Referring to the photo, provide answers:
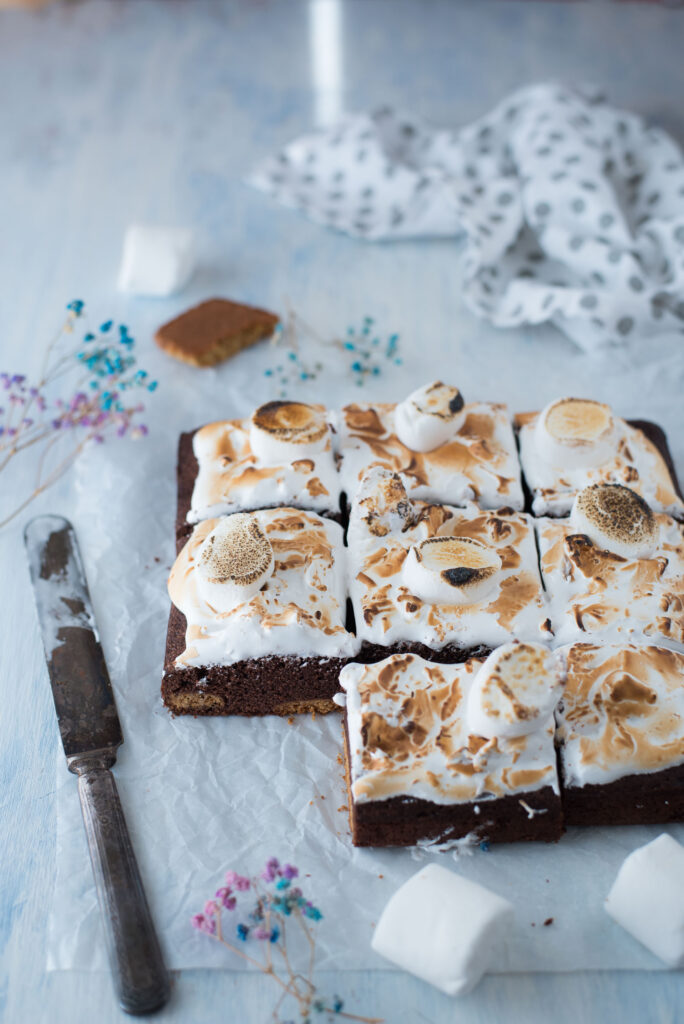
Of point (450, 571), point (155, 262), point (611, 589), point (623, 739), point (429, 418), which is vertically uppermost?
point (155, 262)

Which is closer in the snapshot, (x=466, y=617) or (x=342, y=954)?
(x=342, y=954)

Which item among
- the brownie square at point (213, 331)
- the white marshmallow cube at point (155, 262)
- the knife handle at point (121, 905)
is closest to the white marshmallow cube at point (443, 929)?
the knife handle at point (121, 905)

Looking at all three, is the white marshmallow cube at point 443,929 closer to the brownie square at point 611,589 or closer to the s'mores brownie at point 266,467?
the brownie square at point 611,589

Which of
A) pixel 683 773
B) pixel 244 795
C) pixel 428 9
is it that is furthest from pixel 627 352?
pixel 428 9

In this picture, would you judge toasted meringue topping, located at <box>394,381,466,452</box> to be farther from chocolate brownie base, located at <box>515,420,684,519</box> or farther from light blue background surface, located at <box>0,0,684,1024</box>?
light blue background surface, located at <box>0,0,684,1024</box>

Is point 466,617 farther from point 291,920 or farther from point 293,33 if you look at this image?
point 293,33

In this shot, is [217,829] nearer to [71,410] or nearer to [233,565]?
[233,565]

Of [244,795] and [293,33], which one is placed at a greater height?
[293,33]

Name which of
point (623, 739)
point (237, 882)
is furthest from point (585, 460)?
point (237, 882)
